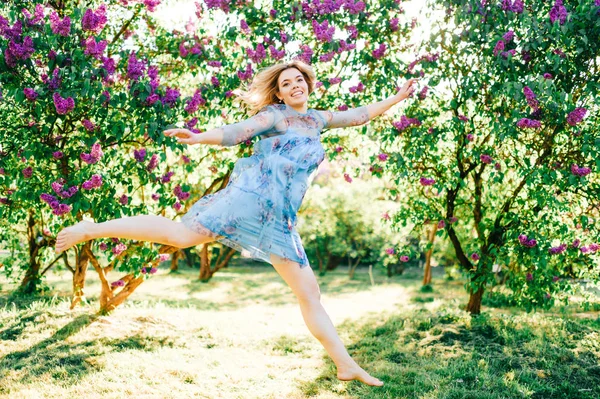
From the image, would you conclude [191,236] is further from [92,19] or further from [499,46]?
[499,46]

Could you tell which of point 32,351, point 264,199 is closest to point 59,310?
point 32,351

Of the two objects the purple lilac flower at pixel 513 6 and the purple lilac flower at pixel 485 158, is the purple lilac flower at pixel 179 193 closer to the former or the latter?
the purple lilac flower at pixel 485 158

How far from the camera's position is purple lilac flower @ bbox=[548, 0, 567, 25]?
4133 mm

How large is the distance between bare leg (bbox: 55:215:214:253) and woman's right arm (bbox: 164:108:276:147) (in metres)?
0.48

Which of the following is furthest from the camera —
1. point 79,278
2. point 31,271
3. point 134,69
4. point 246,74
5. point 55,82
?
point 31,271

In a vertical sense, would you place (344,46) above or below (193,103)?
above

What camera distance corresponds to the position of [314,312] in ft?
9.50

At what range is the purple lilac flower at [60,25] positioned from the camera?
12.6ft

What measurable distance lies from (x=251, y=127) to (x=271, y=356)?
3318mm

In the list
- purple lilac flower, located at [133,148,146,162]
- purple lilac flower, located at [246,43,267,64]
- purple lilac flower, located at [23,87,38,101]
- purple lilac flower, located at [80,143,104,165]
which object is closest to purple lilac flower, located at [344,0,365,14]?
purple lilac flower, located at [246,43,267,64]

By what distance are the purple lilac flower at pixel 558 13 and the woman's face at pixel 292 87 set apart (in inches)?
94.1

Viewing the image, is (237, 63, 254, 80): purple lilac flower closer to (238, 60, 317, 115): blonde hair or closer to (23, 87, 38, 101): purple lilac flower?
(238, 60, 317, 115): blonde hair

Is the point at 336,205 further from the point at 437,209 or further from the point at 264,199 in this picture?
the point at 264,199

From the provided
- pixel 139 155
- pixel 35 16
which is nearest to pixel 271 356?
pixel 139 155
